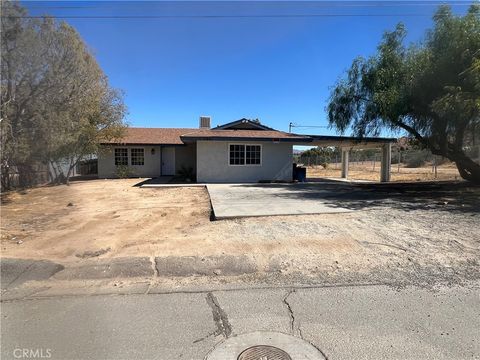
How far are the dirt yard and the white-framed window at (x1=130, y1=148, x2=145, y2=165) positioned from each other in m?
15.5

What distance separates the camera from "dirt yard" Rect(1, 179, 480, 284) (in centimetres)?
583

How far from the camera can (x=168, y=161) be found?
27.4m

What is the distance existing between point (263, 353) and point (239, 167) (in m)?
17.3

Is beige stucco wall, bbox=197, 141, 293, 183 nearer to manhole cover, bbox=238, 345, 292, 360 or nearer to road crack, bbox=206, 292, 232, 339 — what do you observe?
road crack, bbox=206, 292, 232, 339

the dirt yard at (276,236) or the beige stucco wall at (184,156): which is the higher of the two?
the beige stucco wall at (184,156)

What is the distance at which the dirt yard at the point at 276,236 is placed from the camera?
5.83 m

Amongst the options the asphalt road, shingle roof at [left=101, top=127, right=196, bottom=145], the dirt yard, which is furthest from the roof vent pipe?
the asphalt road

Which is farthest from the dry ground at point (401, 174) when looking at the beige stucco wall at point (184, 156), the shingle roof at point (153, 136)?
the shingle roof at point (153, 136)

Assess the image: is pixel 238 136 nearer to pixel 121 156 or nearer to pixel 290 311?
pixel 121 156

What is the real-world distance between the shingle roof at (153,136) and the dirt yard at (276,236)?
50.8 ft

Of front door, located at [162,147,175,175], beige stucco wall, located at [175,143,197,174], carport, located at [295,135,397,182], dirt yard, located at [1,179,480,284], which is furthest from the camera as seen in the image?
beige stucco wall, located at [175,143,197,174]

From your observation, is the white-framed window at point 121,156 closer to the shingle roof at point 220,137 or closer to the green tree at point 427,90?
the shingle roof at point 220,137

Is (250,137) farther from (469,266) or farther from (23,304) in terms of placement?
(23,304)

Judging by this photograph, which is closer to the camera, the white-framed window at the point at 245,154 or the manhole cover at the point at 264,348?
the manhole cover at the point at 264,348
